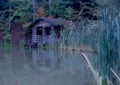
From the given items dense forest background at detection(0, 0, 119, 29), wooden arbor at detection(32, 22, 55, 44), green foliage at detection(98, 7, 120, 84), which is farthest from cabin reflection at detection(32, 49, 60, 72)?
dense forest background at detection(0, 0, 119, 29)

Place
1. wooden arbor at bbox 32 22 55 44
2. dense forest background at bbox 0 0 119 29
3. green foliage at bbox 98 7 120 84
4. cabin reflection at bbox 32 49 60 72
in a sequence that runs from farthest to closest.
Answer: dense forest background at bbox 0 0 119 29, wooden arbor at bbox 32 22 55 44, cabin reflection at bbox 32 49 60 72, green foliage at bbox 98 7 120 84

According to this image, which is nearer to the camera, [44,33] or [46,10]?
[44,33]

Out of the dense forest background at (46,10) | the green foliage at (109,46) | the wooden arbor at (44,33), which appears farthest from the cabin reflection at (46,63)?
the dense forest background at (46,10)

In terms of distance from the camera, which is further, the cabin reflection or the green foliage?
the cabin reflection

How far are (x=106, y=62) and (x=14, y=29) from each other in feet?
78.6

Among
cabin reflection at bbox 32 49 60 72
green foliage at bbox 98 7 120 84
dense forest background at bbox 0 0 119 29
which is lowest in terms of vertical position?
cabin reflection at bbox 32 49 60 72

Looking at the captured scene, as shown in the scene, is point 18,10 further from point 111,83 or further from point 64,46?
point 111,83

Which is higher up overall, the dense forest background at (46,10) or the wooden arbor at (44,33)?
the dense forest background at (46,10)

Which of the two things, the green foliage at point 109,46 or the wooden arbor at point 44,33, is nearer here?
the green foliage at point 109,46

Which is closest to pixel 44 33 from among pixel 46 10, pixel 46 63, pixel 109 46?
pixel 46 10

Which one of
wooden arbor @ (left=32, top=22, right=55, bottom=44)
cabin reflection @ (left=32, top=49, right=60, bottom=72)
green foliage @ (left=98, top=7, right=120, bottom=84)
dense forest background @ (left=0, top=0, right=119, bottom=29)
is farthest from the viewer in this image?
dense forest background @ (left=0, top=0, right=119, bottom=29)

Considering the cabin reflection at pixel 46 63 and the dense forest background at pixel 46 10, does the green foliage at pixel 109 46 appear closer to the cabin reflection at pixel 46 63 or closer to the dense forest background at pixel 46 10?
the cabin reflection at pixel 46 63

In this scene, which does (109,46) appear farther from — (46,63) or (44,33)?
(44,33)

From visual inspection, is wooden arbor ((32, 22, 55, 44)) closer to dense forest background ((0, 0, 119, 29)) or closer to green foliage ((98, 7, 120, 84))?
dense forest background ((0, 0, 119, 29))
